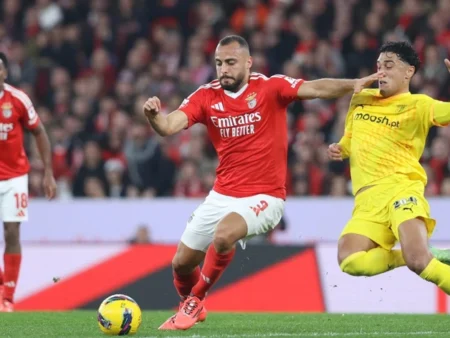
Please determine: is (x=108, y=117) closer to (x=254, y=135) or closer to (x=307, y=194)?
(x=307, y=194)

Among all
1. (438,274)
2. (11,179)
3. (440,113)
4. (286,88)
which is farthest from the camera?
(11,179)

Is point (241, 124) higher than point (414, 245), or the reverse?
point (241, 124)

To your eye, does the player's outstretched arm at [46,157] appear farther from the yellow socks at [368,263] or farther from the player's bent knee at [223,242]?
the yellow socks at [368,263]

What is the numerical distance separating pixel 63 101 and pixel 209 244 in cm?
928

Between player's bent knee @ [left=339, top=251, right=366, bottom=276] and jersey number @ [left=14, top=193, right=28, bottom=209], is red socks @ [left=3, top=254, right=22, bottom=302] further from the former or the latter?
player's bent knee @ [left=339, top=251, right=366, bottom=276]

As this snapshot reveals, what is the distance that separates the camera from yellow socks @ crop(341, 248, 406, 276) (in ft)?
27.9

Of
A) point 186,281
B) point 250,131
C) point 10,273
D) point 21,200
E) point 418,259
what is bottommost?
point 10,273

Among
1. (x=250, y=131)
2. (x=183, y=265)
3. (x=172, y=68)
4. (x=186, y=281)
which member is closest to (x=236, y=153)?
(x=250, y=131)

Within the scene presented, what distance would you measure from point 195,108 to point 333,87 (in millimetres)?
1065

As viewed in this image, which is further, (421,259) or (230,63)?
(230,63)

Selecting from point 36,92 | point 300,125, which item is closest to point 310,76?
point 300,125

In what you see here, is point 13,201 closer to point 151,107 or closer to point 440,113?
point 151,107

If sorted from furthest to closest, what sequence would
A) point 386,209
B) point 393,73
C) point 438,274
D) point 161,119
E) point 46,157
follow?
point 46,157
point 393,73
point 386,209
point 161,119
point 438,274

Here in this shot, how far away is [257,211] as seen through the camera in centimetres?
883
